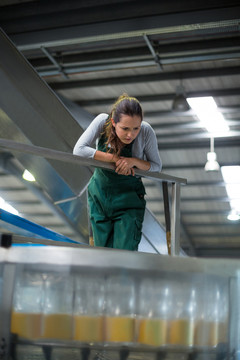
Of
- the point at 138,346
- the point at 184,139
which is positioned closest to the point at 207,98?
the point at 184,139

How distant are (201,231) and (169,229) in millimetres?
11912

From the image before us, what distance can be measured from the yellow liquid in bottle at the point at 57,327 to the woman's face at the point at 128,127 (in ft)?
3.72

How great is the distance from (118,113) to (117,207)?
43 cm

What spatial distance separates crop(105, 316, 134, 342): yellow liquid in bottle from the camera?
140 centimetres

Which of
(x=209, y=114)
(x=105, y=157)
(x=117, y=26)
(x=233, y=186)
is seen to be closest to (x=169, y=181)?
(x=105, y=157)

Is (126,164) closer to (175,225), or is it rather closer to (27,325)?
(175,225)

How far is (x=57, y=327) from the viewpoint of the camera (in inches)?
54.7

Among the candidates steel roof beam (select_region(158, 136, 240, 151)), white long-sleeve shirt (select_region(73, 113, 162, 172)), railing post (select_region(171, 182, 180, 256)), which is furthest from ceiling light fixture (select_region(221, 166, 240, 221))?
railing post (select_region(171, 182, 180, 256))

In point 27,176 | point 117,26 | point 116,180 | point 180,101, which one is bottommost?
point 116,180

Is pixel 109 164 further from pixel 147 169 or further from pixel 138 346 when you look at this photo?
pixel 138 346

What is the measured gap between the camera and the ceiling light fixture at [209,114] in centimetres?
765

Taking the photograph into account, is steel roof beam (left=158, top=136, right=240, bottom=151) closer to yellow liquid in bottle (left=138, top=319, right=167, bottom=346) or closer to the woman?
the woman

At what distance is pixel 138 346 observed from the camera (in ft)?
4.65

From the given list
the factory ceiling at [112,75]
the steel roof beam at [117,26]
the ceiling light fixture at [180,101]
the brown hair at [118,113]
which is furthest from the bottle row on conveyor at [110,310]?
the ceiling light fixture at [180,101]
